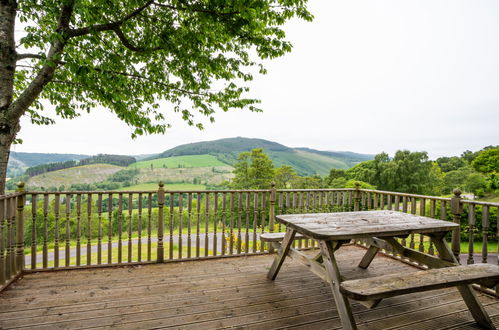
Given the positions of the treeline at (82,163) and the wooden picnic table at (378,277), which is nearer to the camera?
the wooden picnic table at (378,277)

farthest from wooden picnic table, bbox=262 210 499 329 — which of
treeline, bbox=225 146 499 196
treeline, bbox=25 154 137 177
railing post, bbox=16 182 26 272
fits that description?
treeline, bbox=225 146 499 196

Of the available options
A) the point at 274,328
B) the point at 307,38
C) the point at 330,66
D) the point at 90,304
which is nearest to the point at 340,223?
the point at 274,328

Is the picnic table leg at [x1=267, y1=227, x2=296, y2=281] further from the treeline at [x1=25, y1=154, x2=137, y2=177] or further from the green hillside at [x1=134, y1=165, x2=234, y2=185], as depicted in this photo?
the green hillside at [x1=134, y1=165, x2=234, y2=185]

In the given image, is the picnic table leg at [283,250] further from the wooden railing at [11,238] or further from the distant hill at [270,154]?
the distant hill at [270,154]

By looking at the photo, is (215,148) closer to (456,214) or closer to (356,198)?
(356,198)

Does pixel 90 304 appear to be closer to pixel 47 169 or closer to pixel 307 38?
pixel 307 38

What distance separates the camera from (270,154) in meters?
53.3

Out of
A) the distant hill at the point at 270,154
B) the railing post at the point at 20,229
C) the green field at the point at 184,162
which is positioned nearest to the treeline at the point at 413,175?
the distant hill at the point at 270,154

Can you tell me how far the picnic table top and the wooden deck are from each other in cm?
77

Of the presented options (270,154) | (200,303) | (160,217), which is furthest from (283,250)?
(270,154)

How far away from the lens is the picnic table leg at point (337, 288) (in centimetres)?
182

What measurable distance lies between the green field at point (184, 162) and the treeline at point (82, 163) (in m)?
3.85

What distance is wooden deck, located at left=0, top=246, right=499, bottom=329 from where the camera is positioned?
2.06m

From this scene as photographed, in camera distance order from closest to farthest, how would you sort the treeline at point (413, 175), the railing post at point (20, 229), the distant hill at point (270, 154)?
1. the railing post at point (20, 229)
2. the treeline at point (413, 175)
3. the distant hill at point (270, 154)
